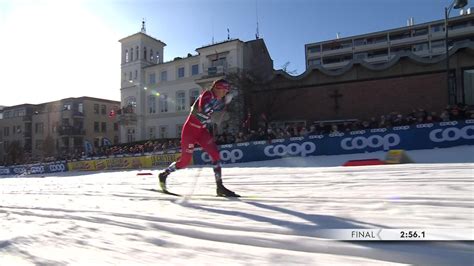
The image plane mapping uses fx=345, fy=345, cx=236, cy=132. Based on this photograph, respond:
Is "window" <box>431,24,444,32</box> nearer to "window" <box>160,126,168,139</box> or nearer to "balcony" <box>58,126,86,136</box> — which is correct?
"window" <box>160,126,168,139</box>

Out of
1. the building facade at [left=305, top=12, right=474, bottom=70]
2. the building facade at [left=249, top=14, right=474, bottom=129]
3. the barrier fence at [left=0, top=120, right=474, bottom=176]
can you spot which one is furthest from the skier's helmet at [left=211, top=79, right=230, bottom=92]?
the building facade at [left=305, top=12, right=474, bottom=70]

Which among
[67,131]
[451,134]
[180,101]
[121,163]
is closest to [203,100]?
[451,134]

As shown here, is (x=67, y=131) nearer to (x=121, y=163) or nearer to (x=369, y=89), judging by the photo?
(x=121, y=163)

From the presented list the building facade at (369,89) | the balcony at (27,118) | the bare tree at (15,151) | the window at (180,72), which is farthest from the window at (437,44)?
the balcony at (27,118)

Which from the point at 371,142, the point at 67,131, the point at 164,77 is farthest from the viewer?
the point at 67,131

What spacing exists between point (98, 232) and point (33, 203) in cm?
332

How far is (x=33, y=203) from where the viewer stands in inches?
242

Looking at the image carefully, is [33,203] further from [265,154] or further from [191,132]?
[265,154]

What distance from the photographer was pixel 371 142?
15.6 metres

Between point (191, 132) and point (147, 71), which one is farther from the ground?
point (147, 71)

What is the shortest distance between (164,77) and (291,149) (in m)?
33.5

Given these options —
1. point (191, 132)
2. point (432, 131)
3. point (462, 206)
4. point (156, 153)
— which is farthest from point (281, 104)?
point (462, 206)

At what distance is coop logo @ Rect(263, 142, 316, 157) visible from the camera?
55.1ft

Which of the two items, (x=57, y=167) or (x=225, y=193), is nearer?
(x=225, y=193)
